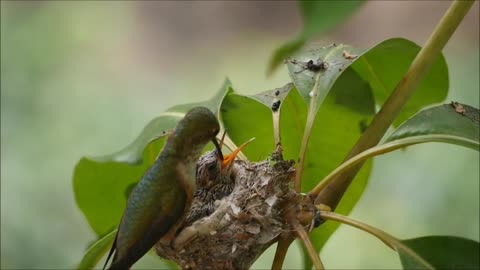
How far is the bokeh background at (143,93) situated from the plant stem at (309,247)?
2.07 feet

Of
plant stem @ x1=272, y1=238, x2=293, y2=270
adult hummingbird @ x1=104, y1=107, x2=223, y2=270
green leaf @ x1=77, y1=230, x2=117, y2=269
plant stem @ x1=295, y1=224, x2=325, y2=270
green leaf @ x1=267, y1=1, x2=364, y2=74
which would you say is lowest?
green leaf @ x1=77, y1=230, x2=117, y2=269

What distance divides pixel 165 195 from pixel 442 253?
46cm

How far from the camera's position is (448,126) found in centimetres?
117

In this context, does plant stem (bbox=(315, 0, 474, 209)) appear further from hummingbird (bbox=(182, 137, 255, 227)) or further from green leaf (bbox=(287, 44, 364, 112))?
hummingbird (bbox=(182, 137, 255, 227))

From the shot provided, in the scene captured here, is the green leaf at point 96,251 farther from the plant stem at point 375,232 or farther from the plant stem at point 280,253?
the plant stem at point 375,232

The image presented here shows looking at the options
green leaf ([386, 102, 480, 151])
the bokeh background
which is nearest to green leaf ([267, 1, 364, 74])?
green leaf ([386, 102, 480, 151])

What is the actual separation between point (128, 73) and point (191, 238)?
3.88 m

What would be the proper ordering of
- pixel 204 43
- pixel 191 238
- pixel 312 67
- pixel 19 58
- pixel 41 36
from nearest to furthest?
pixel 191 238, pixel 312 67, pixel 19 58, pixel 41 36, pixel 204 43

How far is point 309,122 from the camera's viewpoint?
4.41 feet

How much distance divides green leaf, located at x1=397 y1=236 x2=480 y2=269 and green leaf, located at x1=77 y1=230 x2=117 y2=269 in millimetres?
611

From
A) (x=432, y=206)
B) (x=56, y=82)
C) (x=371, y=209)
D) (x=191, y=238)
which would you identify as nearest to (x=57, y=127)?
(x=56, y=82)

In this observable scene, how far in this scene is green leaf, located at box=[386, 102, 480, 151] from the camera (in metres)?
1.13

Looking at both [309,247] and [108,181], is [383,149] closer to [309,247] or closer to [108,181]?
Answer: [309,247]

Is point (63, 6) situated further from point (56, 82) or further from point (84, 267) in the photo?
point (84, 267)
